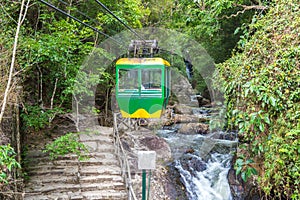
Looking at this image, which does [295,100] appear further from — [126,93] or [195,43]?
[195,43]

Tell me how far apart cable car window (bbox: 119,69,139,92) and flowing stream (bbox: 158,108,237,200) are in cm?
230

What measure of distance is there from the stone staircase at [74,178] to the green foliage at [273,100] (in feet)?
9.66

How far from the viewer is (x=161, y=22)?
11859 mm

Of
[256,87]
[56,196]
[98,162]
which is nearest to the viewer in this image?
[256,87]

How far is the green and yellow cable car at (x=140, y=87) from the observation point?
209 inches

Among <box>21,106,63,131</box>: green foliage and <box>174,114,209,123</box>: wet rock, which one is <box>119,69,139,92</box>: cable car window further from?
<box>174,114,209,123</box>: wet rock

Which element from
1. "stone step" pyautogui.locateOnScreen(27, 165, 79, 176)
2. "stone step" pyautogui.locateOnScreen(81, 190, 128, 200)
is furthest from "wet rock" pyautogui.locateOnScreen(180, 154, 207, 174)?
"stone step" pyautogui.locateOnScreen(27, 165, 79, 176)

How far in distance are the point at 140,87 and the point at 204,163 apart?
2.81 meters

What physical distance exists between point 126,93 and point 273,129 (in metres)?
3.26

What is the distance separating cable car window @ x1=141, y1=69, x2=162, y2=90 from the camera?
543 centimetres

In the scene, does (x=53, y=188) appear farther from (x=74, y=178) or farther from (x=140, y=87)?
(x=140, y=87)

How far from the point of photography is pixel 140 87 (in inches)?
217

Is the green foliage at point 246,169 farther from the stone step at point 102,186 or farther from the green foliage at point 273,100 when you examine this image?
the stone step at point 102,186

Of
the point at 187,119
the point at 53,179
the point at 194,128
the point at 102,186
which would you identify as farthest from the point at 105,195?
the point at 187,119
